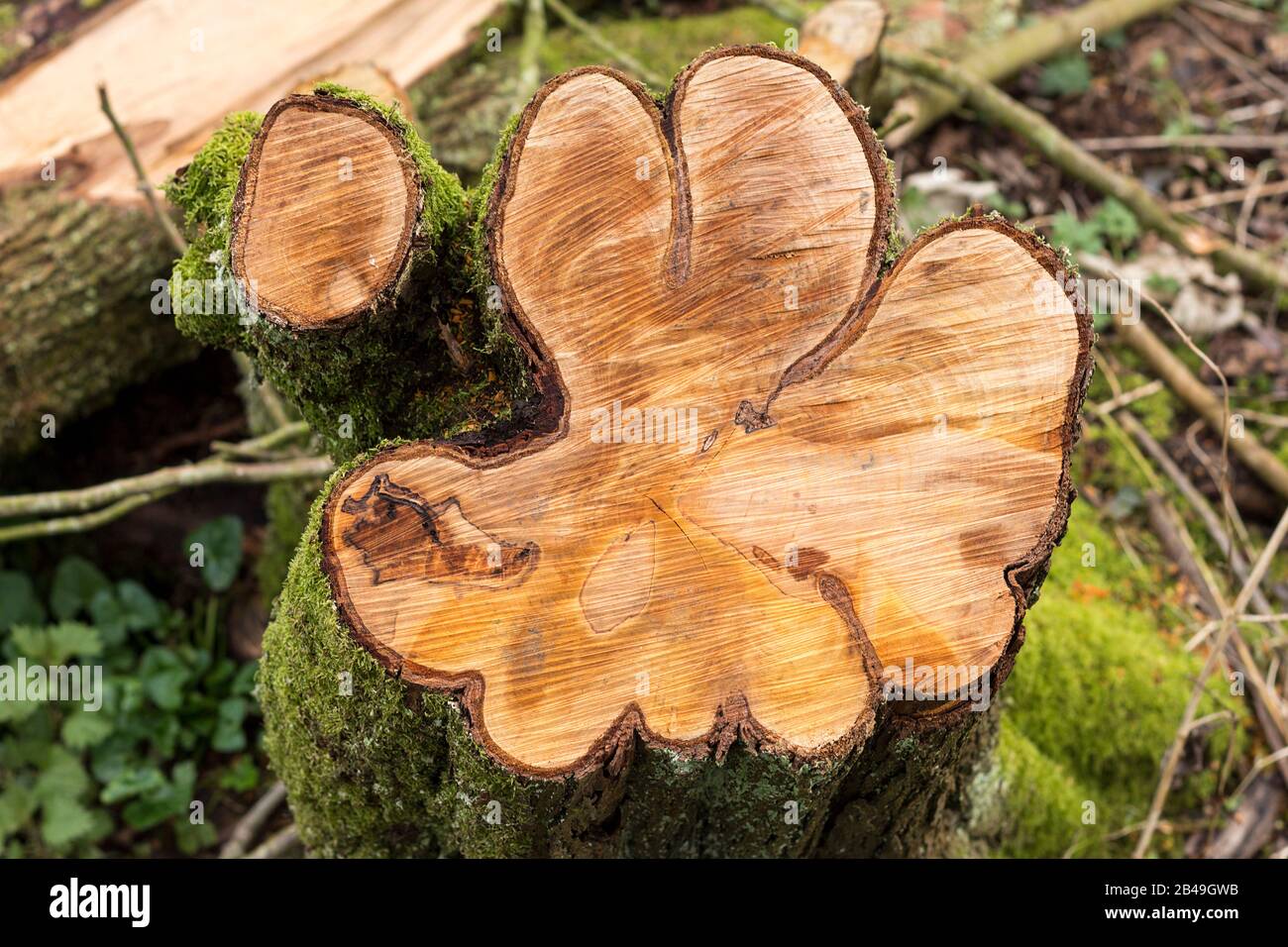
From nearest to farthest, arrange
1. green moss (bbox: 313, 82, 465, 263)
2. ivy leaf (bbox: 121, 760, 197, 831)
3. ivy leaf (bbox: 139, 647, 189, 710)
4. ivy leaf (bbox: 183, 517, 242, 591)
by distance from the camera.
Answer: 1. green moss (bbox: 313, 82, 465, 263)
2. ivy leaf (bbox: 121, 760, 197, 831)
3. ivy leaf (bbox: 139, 647, 189, 710)
4. ivy leaf (bbox: 183, 517, 242, 591)

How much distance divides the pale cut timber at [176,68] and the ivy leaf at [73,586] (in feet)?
4.21

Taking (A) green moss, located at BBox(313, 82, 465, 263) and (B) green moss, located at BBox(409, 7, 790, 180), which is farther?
(B) green moss, located at BBox(409, 7, 790, 180)

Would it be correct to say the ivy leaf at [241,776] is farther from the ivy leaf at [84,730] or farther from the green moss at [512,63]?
the green moss at [512,63]

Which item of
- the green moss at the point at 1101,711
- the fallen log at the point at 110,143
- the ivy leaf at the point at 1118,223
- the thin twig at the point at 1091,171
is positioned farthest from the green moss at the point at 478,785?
the thin twig at the point at 1091,171

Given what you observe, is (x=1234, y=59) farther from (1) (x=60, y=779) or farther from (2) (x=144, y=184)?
(1) (x=60, y=779)

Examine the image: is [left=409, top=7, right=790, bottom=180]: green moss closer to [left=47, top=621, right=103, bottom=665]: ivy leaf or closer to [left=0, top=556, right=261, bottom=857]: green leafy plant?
[left=0, top=556, right=261, bottom=857]: green leafy plant

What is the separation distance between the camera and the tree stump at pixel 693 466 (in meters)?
1.80

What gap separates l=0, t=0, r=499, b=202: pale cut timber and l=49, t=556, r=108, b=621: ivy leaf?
1.28 meters

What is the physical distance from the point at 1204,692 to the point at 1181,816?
37 centimetres

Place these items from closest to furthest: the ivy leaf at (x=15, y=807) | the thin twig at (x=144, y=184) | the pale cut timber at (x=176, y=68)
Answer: the thin twig at (x=144, y=184)
the ivy leaf at (x=15, y=807)
the pale cut timber at (x=176, y=68)

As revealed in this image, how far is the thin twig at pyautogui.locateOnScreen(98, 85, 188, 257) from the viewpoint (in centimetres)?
301

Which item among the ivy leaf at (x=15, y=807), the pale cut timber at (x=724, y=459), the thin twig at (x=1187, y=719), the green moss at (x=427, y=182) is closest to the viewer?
the pale cut timber at (x=724, y=459)

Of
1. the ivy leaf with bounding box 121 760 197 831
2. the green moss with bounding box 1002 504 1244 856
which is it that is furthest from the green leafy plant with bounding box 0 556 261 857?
the green moss with bounding box 1002 504 1244 856

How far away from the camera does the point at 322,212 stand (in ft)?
6.08
